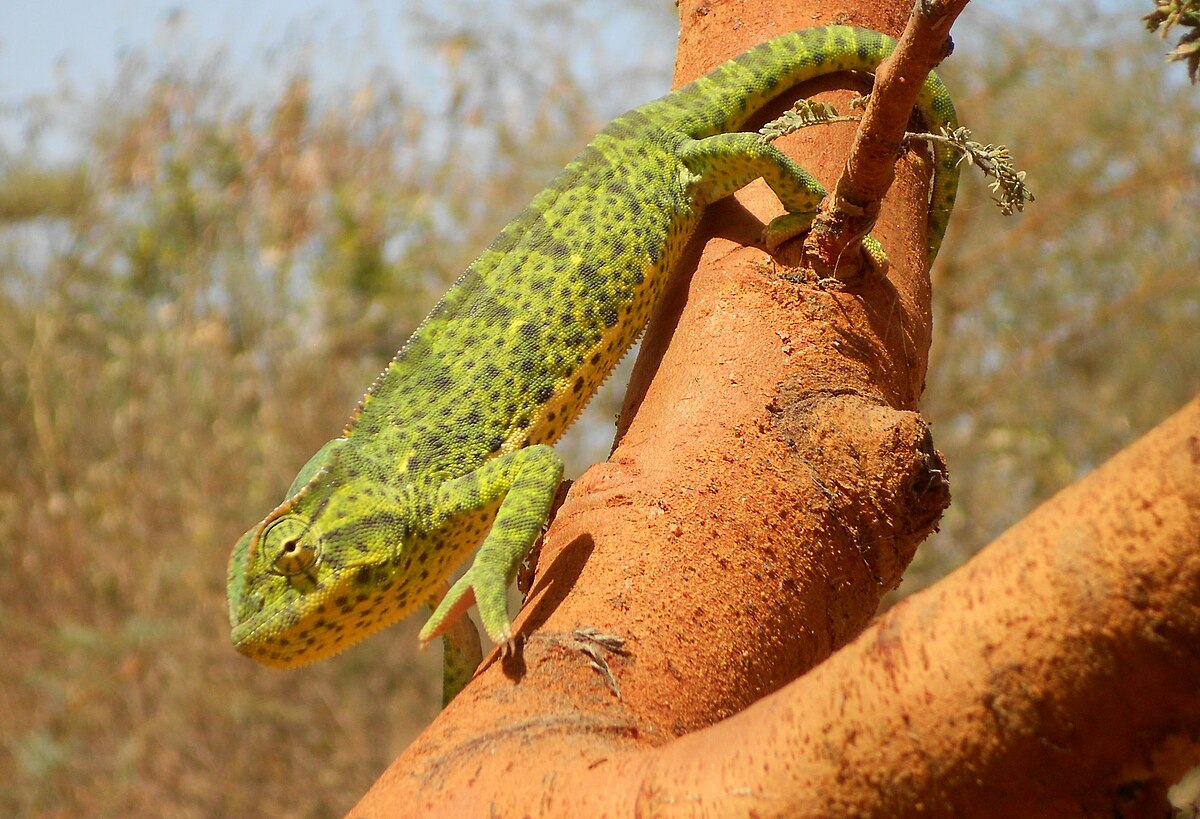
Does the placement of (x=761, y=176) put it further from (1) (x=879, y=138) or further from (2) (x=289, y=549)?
(2) (x=289, y=549)

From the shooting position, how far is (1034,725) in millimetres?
1089

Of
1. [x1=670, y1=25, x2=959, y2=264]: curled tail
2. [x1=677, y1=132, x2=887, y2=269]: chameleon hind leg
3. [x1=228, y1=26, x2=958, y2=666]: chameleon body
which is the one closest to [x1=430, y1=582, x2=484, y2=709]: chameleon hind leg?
[x1=228, y1=26, x2=958, y2=666]: chameleon body

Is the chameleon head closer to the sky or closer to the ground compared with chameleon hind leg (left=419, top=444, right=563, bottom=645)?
closer to the sky

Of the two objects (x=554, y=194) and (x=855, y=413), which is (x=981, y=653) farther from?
(x=554, y=194)

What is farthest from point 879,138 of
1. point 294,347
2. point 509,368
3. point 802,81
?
point 294,347

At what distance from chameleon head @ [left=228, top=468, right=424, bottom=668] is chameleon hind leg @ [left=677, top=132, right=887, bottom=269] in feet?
3.97

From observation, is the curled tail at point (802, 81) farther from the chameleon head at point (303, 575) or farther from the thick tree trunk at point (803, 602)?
the chameleon head at point (303, 575)

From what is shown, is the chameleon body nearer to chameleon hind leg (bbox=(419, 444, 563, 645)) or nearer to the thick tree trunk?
chameleon hind leg (bbox=(419, 444, 563, 645))

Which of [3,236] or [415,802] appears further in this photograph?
[3,236]

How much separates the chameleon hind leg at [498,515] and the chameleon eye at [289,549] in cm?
34

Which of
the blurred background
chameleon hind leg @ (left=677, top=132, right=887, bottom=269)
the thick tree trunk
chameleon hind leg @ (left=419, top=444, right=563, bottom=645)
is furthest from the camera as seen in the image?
the blurred background

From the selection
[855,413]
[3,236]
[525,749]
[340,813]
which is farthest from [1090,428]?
[3,236]

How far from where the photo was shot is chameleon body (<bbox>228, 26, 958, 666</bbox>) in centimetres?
284

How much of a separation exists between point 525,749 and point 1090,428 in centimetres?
858
